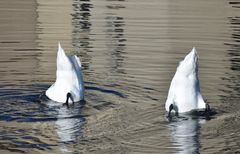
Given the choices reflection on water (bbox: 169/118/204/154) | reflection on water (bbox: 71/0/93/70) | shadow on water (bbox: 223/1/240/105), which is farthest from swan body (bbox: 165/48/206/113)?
reflection on water (bbox: 71/0/93/70)

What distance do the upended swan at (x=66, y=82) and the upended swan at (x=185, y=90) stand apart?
1785 mm

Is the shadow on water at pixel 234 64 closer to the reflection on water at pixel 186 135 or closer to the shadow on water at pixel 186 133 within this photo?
the shadow on water at pixel 186 133

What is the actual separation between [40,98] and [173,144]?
3.68m

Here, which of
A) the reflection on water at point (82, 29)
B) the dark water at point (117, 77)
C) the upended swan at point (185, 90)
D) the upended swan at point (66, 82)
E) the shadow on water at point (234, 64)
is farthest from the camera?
the reflection on water at point (82, 29)

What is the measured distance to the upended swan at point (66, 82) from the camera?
13492 millimetres

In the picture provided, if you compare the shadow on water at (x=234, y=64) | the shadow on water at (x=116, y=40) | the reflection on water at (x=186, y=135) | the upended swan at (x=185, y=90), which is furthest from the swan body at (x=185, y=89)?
the shadow on water at (x=116, y=40)

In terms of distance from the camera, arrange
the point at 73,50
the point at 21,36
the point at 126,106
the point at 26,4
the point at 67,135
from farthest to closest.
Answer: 1. the point at 26,4
2. the point at 21,36
3. the point at 73,50
4. the point at 126,106
5. the point at 67,135

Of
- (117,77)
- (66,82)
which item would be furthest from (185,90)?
(117,77)

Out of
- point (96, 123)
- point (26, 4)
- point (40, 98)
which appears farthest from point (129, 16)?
point (96, 123)

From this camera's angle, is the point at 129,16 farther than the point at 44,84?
Yes

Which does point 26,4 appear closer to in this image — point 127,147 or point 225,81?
point 225,81

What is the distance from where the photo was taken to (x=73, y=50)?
1977cm

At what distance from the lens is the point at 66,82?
13555 mm

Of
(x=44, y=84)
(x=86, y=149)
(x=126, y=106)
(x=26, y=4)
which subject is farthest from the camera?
(x=26, y=4)
